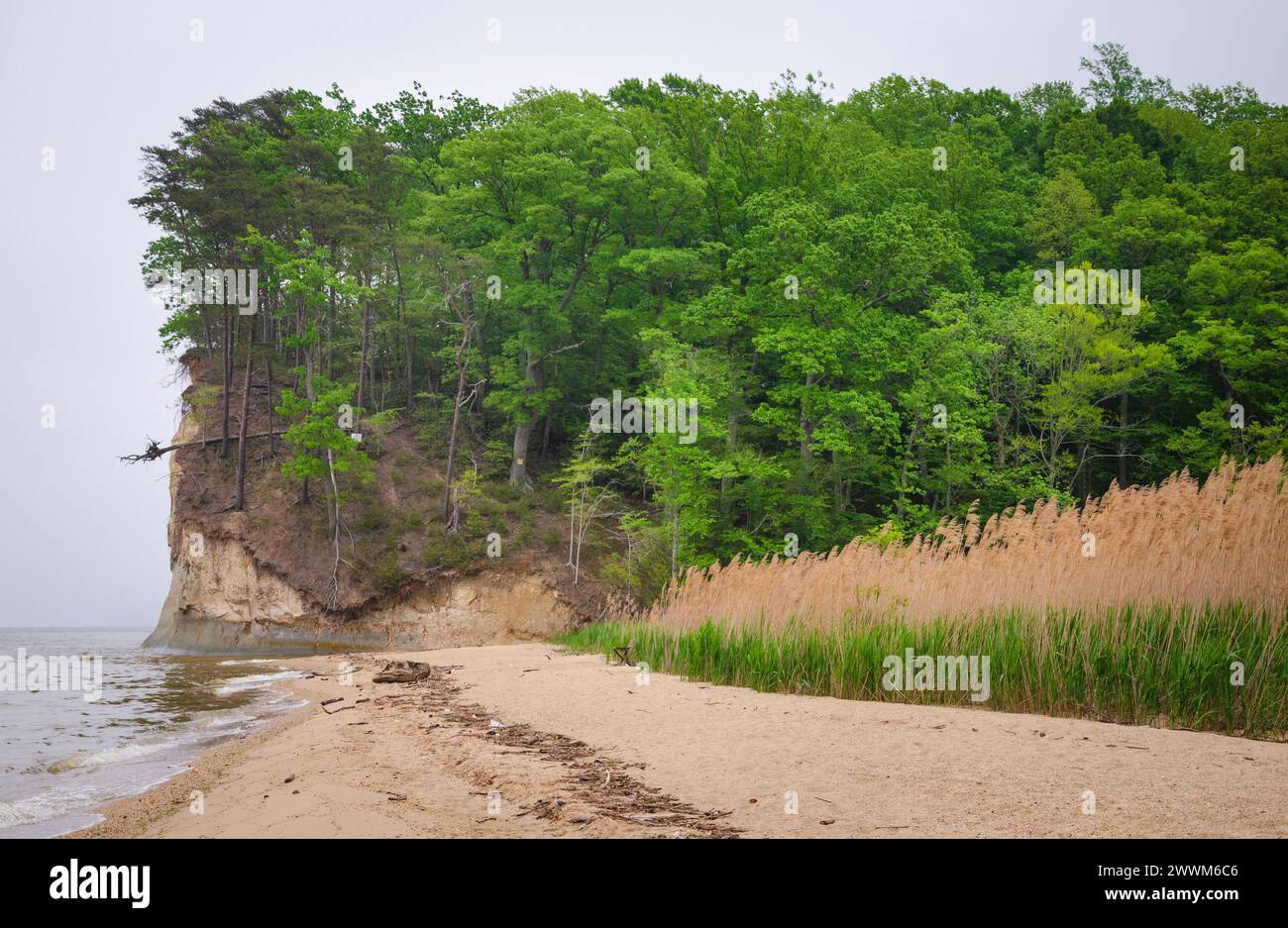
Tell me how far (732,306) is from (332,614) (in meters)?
18.9

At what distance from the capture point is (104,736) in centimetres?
982

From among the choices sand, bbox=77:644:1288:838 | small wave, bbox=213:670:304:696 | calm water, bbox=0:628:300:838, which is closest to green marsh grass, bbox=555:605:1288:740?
sand, bbox=77:644:1288:838

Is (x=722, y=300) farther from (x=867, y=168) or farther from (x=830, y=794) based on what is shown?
(x=830, y=794)

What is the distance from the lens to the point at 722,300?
31.3 metres

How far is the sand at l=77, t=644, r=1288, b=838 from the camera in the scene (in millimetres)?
4113

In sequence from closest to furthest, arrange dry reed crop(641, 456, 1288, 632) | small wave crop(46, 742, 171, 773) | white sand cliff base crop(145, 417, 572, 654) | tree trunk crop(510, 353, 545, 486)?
1. dry reed crop(641, 456, 1288, 632)
2. small wave crop(46, 742, 171, 773)
3. white sand cliff base crop(145, 417, 572, 654)
4. tree trunk crop(510, 353, 545, 486)

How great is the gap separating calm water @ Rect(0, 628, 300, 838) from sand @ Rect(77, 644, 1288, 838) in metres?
0.57

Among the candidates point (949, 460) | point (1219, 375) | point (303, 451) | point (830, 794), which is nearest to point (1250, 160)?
point (1219, 375)

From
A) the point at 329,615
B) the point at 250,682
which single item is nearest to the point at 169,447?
the point at 329,615

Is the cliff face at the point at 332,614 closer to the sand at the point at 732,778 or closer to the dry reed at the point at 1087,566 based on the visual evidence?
the dry reed at the point at 1087,566

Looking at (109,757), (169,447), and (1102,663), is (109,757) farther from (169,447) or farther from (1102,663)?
(169,447)

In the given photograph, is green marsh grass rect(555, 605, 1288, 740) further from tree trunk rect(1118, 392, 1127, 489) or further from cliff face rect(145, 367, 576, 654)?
tree trunk rect(1118, 392, 1127, 489)

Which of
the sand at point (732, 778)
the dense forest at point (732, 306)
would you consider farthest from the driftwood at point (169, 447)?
the sand at point (732, 778)
